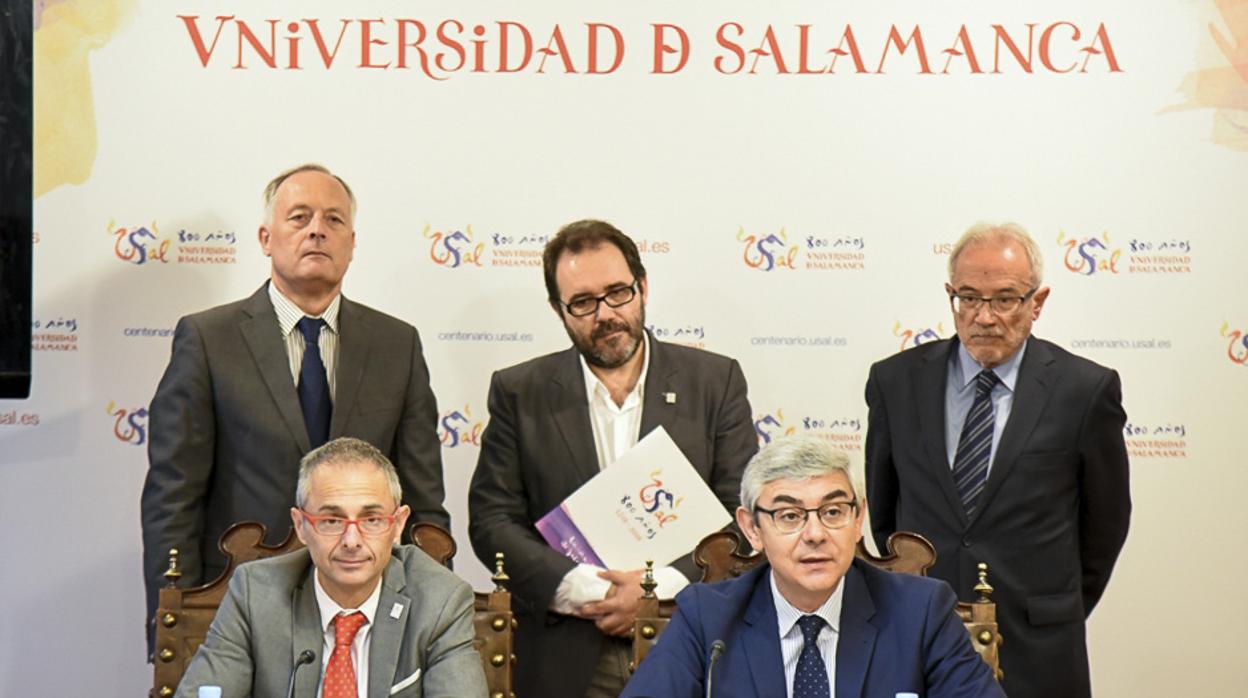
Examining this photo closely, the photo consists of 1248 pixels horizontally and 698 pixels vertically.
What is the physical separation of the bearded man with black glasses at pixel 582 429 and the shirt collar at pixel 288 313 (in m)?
0.48

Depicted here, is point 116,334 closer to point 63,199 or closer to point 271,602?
point 63,199

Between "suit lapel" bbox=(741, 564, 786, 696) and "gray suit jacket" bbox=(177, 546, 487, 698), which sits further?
"gray suit jacket" bbox=(177, 546, 487, 698)

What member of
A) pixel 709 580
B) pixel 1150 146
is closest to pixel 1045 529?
pixel 709 580

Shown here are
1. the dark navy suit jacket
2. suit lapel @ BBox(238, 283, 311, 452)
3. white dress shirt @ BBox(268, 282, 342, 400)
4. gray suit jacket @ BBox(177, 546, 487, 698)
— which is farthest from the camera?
white dress shirt @ BBox(268, 282, 342, 400)

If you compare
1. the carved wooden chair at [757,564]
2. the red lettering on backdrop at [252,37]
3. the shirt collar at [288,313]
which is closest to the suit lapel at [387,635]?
Result: the carved wooden chair at [757,564]

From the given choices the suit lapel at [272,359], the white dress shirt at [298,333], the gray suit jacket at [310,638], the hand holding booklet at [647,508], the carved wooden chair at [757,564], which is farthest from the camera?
the white dress shirt at [298,333]

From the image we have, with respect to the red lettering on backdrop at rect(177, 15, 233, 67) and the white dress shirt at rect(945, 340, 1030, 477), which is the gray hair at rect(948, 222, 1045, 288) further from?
the red lettering on backdrop at rect(177, 15, 233, 67)

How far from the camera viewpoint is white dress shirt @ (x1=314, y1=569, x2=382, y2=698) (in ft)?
10.3

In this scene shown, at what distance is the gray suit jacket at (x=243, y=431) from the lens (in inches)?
A: 150

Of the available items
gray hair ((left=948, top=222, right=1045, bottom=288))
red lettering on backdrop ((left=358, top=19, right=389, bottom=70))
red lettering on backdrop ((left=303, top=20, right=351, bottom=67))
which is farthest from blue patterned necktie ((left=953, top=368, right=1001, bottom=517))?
red lettering on backdrop ((left=303, top=20, right=351, bottom=67))

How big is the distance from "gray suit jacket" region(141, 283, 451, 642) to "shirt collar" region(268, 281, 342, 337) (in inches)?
0.8

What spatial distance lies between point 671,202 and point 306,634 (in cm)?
234

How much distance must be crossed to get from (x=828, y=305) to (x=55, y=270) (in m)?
2.63

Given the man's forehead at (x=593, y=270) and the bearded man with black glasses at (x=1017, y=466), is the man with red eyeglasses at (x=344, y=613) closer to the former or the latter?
the man's forehead at (x=593, y=270)
